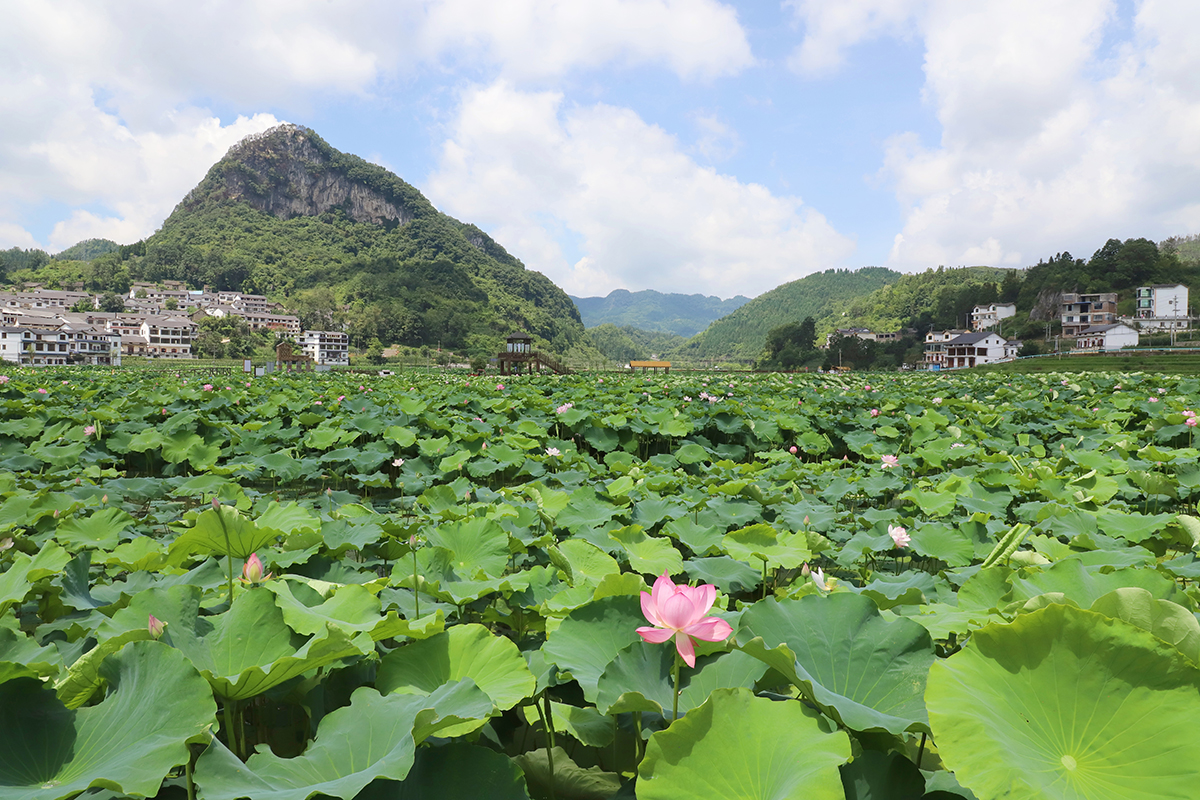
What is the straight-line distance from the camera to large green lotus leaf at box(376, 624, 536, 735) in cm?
96

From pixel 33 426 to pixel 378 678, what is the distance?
581cm

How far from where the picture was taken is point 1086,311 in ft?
186

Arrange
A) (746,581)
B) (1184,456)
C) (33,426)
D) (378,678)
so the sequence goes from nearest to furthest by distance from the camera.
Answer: (378,678)
(746,581)
(1184,456)
(33,426)

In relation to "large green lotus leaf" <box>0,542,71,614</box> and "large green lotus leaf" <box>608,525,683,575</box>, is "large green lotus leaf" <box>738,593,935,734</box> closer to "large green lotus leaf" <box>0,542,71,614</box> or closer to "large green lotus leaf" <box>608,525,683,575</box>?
"large green lotus leaf" <box>608,525,683,575</box>

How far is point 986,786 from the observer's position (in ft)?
1.94

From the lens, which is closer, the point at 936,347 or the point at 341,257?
the point at 936,347

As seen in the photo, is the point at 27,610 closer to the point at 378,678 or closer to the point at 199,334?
the point at 378,678

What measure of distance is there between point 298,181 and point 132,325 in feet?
229

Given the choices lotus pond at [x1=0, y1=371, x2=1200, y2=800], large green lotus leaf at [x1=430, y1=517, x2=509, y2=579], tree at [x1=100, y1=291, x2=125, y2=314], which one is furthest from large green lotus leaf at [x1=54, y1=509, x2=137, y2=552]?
tree at [x1=100, y1=291, x2=125, y2=314]

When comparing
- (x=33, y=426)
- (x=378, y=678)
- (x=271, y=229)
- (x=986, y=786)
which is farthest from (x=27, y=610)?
(x=271, y=229)

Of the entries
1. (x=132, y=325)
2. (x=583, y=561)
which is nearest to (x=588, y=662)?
(x=583, y=561)

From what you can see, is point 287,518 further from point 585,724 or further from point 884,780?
point 884,780

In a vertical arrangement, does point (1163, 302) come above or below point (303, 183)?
below

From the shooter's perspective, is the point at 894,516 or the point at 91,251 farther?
the point at 91,251
